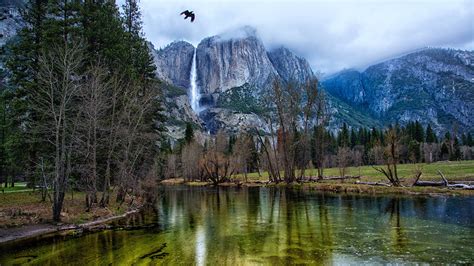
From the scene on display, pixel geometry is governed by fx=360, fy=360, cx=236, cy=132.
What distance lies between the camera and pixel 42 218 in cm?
2369

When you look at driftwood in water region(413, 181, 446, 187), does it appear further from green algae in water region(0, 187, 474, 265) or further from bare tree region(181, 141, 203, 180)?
bare tree region(181, 141, 203, 180)

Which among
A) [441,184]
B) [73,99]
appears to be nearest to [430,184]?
[441,184]

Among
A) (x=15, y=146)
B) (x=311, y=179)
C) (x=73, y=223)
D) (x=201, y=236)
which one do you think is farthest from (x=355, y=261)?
(x=311, y=179)

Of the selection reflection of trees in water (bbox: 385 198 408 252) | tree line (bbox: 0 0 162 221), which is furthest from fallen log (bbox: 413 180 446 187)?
tree line (bbox: 0 0 162 221)

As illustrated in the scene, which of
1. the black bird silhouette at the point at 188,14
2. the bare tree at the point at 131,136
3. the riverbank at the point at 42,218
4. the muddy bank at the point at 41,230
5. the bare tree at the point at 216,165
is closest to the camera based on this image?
the black bird silhouette at the point at 188,14

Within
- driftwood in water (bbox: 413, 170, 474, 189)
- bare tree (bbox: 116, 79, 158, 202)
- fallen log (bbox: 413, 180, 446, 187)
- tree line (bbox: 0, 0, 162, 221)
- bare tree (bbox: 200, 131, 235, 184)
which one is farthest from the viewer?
bare tree (bbox: 200, 131, 235, 184)

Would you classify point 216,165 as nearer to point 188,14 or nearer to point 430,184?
point 430,184

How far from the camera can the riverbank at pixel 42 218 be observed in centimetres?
2094

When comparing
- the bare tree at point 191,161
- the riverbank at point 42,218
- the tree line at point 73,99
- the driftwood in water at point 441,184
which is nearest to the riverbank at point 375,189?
the driftwood in water at point 441,184

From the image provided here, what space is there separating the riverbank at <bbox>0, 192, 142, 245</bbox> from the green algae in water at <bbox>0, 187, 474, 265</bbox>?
6.19 feet

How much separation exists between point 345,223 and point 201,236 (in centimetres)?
959

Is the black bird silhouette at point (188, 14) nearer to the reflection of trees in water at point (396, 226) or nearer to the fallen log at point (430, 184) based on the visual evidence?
the reflection of trees in water at point (396, 226)

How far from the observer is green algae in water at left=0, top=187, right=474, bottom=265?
15.0 m

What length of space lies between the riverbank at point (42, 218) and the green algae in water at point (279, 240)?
1887mm
